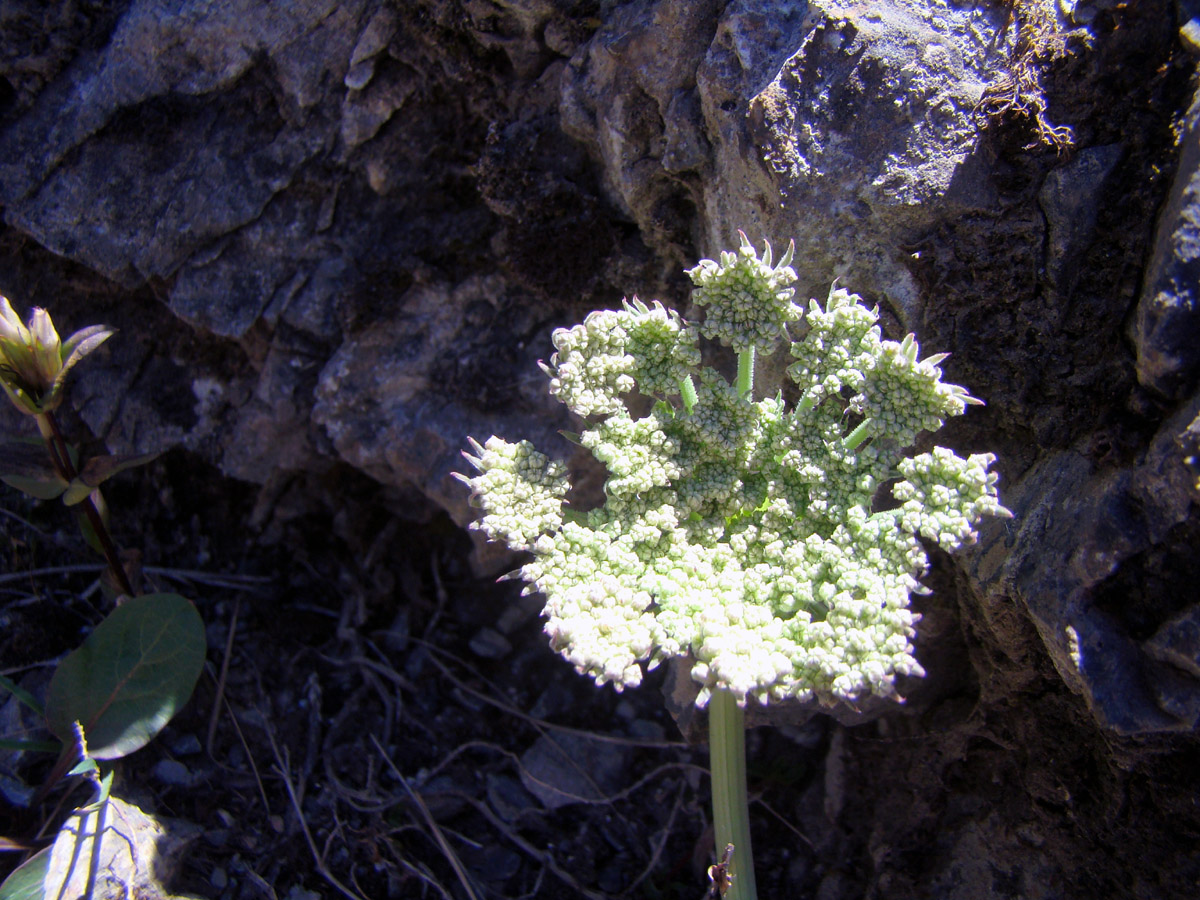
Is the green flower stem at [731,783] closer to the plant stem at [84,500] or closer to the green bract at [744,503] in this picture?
the green bract at [744,503]

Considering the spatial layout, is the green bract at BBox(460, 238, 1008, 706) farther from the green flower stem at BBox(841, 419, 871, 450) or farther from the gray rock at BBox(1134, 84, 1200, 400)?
the gray rock at BBox(1134, 84, 1200, 400)

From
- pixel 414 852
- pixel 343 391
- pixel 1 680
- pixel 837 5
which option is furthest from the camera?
pixel 343 391

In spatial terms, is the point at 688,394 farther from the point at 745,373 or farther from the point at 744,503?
the point at 744,503

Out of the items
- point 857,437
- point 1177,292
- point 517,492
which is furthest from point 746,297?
point 1177,292

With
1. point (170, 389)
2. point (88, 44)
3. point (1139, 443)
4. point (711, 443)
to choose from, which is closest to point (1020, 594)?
point (1139, 443)

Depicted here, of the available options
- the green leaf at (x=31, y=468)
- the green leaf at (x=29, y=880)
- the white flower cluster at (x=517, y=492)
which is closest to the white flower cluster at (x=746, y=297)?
the white flower cluster at (x=517, y=492)

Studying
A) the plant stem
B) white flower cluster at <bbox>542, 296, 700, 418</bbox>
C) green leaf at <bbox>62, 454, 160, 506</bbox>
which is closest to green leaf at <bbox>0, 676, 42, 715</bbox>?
the plant stem

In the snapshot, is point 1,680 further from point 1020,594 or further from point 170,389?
point 1020,594
